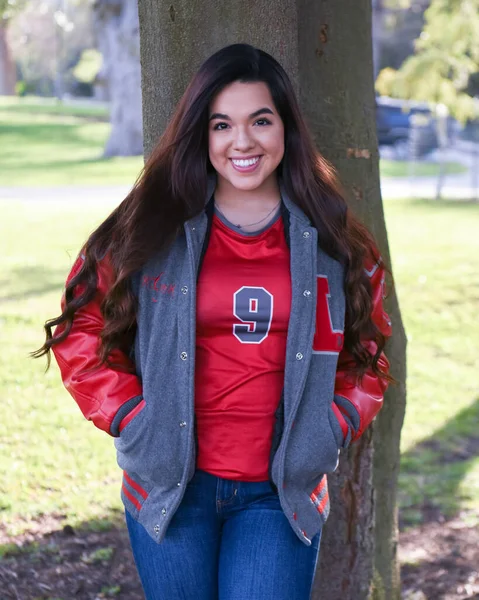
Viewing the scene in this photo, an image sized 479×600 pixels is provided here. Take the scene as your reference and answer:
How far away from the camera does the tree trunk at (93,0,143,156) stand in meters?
24.9

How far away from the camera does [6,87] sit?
194 feet

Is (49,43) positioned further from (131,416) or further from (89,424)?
(131,416)

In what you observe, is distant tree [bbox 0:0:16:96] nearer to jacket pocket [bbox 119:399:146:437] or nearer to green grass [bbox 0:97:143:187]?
green grass [bbox 0:97:143:187]

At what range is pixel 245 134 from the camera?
2715 mm

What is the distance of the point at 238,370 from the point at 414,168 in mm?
21516

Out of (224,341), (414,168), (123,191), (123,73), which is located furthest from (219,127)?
(123,73)

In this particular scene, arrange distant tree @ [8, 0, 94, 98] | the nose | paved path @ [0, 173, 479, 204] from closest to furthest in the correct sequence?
the nose < paved path @ [0, 173, 479, 204] < distant tree @ [8, 0, 94, 98]

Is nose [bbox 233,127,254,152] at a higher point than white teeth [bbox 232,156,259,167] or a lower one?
higher

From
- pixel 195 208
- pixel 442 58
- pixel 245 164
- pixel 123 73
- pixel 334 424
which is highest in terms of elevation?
pixel 123 73

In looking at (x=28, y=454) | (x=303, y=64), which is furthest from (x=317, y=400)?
(x=28, y=454)

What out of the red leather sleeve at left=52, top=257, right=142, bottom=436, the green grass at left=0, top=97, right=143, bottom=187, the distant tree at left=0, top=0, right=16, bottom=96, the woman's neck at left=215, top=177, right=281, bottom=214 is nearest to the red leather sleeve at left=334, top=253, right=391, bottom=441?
the woman's neck at left=215, top=177, right=281, bottom=214

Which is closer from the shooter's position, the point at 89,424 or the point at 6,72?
the point at 89,424

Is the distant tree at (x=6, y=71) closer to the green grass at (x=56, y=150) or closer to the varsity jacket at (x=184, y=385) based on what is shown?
the green grass at (x=56, y=150)

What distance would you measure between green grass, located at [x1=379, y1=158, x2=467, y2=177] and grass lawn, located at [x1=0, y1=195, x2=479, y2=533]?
33.6ft
